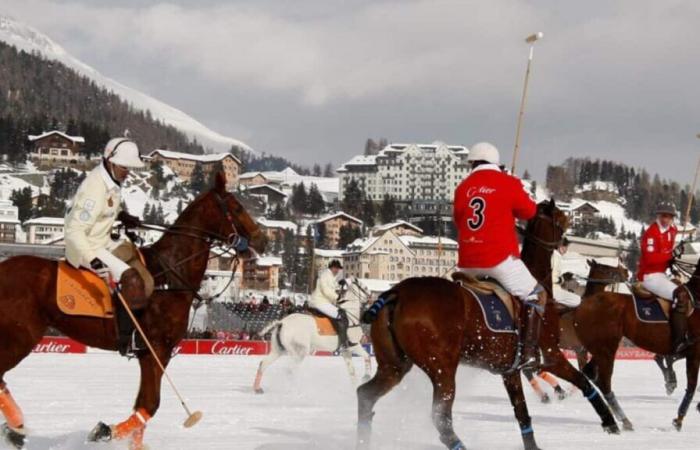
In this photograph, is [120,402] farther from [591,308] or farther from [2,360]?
[591,308]

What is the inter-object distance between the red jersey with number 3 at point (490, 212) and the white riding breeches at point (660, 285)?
14.1ft

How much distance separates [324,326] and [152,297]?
25.8ft

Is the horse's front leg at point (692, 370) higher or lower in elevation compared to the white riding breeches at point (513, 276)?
lower

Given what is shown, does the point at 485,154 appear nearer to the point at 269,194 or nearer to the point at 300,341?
the point at 300,341

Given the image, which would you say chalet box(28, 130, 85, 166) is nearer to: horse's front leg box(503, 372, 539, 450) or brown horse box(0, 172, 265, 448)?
brown horse box(0, 172, 265, 448)

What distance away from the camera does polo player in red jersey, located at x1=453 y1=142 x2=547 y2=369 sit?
7.99 meters

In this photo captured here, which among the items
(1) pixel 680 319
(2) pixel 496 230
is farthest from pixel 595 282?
(2) pixel 496 230

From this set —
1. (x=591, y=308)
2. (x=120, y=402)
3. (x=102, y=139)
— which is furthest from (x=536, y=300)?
(x=102, y=139)

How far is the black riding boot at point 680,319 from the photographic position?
37.8 feet

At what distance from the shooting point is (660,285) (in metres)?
11.9

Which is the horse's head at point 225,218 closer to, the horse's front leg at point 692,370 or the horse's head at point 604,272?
the horse's front leg at point 692,370

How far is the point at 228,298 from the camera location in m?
72.8

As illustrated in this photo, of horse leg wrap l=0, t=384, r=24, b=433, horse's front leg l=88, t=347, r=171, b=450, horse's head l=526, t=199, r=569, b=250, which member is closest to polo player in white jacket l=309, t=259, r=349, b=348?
horse's head l=526, t=199, r=569, b=250

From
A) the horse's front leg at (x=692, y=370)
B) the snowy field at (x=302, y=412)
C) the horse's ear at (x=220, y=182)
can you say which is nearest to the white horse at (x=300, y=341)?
the snowy field at (x=302, y=412)
